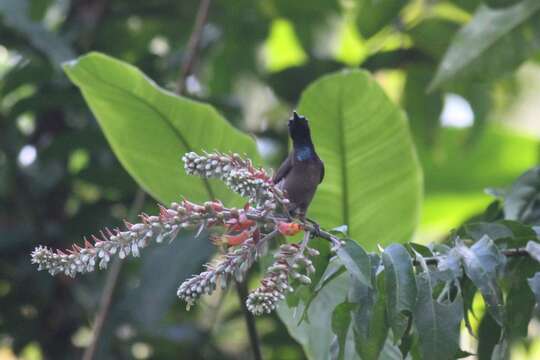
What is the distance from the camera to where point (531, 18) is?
2.40 metres

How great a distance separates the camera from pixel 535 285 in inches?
52.4

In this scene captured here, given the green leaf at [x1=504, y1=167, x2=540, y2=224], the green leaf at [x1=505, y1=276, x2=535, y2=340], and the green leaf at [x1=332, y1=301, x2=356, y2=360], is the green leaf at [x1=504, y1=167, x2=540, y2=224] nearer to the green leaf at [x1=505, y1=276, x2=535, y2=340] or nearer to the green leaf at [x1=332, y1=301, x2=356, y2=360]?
the green leaf at [x1=505, y1=276, x2=535, y2=340]

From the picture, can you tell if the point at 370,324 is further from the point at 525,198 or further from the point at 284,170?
the point at 525,198

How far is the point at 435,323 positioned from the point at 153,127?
0.93 m

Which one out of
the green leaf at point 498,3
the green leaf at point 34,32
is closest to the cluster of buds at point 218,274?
the green leaf at point 498,3

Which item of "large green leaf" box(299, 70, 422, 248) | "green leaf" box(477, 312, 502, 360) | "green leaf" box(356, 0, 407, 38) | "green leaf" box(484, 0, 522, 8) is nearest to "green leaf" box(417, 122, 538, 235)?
"green leaf" box(356, 0, 407, 38)

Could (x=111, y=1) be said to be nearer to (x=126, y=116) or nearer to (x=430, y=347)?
(x=126, y=116)

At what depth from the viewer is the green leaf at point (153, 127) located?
1.88 meters

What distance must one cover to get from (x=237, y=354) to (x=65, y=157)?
34.7 inches

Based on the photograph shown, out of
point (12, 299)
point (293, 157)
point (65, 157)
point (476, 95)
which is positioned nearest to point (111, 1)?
point (65, 157)

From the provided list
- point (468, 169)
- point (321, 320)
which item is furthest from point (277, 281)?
point (468, 169)

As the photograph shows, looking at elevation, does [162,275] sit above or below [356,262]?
below

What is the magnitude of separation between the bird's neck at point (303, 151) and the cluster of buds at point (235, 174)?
1.23ft

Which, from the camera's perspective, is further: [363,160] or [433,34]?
[433,34]
